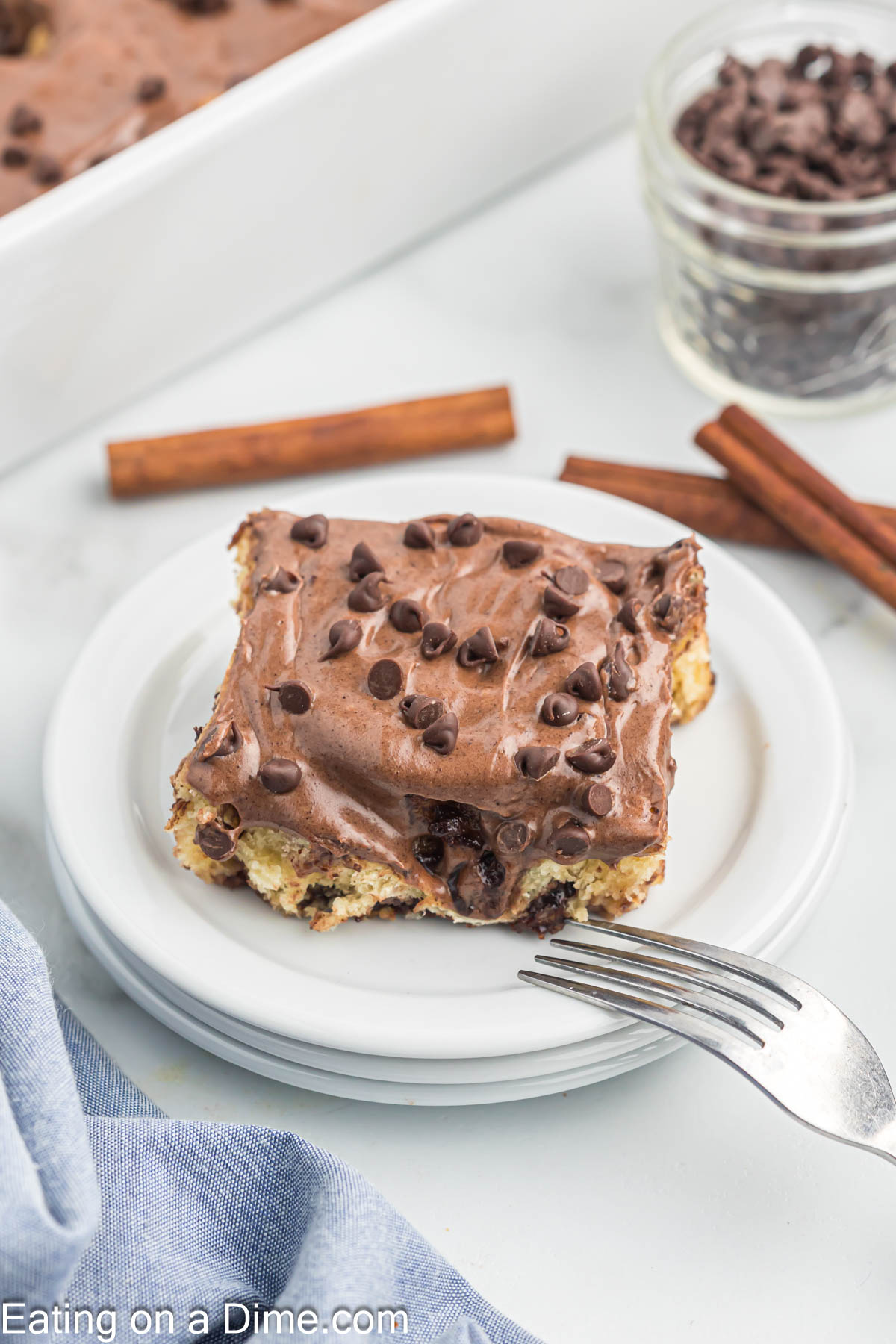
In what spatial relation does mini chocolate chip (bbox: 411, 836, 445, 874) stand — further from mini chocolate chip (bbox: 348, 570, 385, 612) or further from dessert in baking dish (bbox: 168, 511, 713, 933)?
mini chocolate chip (bbox: 348, 570, 385, 612)

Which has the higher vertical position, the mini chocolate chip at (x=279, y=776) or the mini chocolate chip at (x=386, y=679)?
the mini chocolate chip at (x=386, y=679)

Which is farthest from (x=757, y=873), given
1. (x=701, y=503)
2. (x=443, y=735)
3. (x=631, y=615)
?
(x=701, y=503)

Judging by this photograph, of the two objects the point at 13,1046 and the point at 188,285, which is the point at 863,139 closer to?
the point at 188,285

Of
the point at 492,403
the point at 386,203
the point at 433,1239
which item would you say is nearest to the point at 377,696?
the point at 433,1239

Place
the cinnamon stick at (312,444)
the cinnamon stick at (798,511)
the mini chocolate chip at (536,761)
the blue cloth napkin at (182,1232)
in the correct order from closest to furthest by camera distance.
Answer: the blue cloth napkin at (182,1232), the mini chocolate chip at (536,761), the cinnamon stick at (798,511), the cinnamon stick at (312,444)

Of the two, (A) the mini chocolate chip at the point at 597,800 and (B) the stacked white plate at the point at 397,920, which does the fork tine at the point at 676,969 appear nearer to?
(B) the stacked white plate at the point at 397,920

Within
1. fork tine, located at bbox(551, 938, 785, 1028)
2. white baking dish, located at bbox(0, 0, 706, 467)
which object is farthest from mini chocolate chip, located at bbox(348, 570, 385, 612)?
white baking dish, located at bbox(0, 0, 706, 467)

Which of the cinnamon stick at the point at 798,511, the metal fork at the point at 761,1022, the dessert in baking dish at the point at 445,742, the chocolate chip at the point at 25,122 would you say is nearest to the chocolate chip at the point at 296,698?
the dessert in baking dish at the point at 445,742
